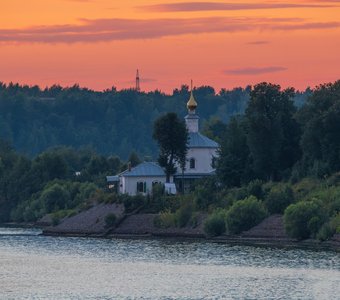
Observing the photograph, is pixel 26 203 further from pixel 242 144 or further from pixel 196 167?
pixel 242 144

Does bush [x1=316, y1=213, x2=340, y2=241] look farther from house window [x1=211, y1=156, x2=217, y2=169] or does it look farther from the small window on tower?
the small window on tower

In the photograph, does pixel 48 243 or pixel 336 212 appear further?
pixel 48 243

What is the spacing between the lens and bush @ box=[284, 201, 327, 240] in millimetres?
118000

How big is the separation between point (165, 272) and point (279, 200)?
35639 mm

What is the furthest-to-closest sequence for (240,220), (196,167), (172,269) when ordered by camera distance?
(196,167), (240,220), (172,269)

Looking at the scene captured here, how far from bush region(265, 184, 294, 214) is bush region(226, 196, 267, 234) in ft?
3.71

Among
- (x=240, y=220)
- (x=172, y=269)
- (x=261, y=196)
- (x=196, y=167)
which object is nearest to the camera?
(x=172, y=269)

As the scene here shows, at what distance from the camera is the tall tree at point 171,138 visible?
502ft

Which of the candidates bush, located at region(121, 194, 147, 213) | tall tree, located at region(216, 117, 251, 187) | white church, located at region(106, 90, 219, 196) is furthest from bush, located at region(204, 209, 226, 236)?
white church, located at region(106, 90, 219, 196)

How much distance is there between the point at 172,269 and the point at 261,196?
40.1 meters

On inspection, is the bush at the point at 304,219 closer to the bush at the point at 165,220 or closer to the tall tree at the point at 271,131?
the bush at the point at 165,220

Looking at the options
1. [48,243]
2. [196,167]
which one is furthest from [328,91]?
[48,243]

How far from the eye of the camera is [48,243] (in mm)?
130875

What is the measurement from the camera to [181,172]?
159375 millimetres
